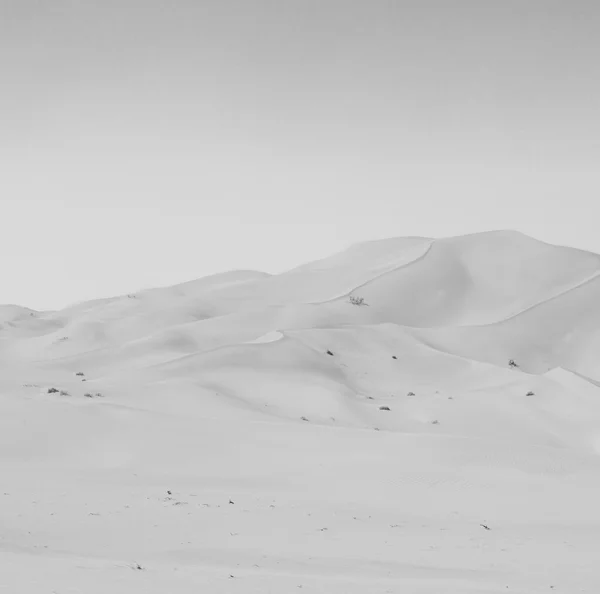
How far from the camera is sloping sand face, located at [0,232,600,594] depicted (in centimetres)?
651

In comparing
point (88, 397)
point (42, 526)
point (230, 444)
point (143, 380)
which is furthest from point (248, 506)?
point (143, 380)

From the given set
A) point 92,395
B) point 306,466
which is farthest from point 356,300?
point 306,466

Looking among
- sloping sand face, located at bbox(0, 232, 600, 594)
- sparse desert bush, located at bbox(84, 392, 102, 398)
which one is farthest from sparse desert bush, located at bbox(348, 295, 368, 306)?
sparse desert bush, located at bbox(84, 392, 102, 398)

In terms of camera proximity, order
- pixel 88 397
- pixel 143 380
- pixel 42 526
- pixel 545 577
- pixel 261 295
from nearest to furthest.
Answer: pixel 545 577 < pixel 42 526 < pixel 88 397 < pixel 143 380 < pixel 261 295

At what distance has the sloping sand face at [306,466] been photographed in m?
6.51

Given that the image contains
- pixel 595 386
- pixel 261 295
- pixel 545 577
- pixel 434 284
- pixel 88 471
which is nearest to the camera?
pixel 545 577

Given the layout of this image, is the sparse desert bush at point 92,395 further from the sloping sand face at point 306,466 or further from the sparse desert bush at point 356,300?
the sparse desert bush at point 356,300

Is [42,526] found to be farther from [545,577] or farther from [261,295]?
[261,295]

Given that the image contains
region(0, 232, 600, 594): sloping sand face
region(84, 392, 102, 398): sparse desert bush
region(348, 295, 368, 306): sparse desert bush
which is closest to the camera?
region(0, 232, 600, 594): sloping sand face

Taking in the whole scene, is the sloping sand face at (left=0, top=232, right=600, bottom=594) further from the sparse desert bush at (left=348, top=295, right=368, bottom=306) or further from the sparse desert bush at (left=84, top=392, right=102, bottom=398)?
the sparse desert bush at (left=348, top=295, right=368, bottom=306)

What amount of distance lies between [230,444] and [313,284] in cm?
2865

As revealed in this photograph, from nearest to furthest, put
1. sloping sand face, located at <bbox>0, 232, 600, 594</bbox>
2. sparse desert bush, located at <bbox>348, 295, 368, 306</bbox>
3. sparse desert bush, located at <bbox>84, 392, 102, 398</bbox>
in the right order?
sloping sand face, located at <bbox>0, 232, 600, 594</bbox>
sparse desert bush, located at <bbox>84, 392, 102, 398</bbox>
sparse desert bush, located at <bbox>348, 295, 368, 306</bbox>

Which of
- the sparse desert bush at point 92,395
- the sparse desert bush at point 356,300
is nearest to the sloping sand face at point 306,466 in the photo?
the sparse desert bush at point 92,395

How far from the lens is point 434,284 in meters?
36.1
